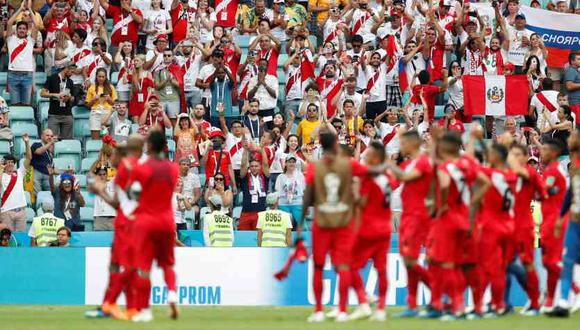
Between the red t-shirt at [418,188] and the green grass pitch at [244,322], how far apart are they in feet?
4.57

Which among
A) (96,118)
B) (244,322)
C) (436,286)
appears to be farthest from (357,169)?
(96,118)

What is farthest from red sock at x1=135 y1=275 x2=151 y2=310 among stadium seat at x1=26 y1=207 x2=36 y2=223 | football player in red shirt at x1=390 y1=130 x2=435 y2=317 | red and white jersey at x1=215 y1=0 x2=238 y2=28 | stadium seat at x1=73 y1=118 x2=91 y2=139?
red and white jersey at x1=215 y1=0 x2=238 y2=28

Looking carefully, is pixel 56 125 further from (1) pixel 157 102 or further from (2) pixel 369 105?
(2) pixel 369 105

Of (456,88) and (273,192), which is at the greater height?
Result: (456,88)

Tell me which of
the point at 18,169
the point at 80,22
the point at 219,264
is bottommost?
the point at 219,264

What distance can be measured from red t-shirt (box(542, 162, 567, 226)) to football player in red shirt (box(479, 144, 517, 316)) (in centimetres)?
88

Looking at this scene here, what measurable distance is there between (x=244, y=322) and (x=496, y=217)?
348 cm

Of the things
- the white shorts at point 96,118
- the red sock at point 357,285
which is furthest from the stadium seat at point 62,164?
the red sock at point 357,285

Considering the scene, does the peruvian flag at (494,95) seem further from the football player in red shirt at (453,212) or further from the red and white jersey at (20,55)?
the football player in red shirt at (453,212)

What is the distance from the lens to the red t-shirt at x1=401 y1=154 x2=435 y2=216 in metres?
17.9

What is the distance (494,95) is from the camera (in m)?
31.0

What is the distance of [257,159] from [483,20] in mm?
7118

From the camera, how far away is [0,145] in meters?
30.0

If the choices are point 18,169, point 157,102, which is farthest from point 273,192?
point 18,169
